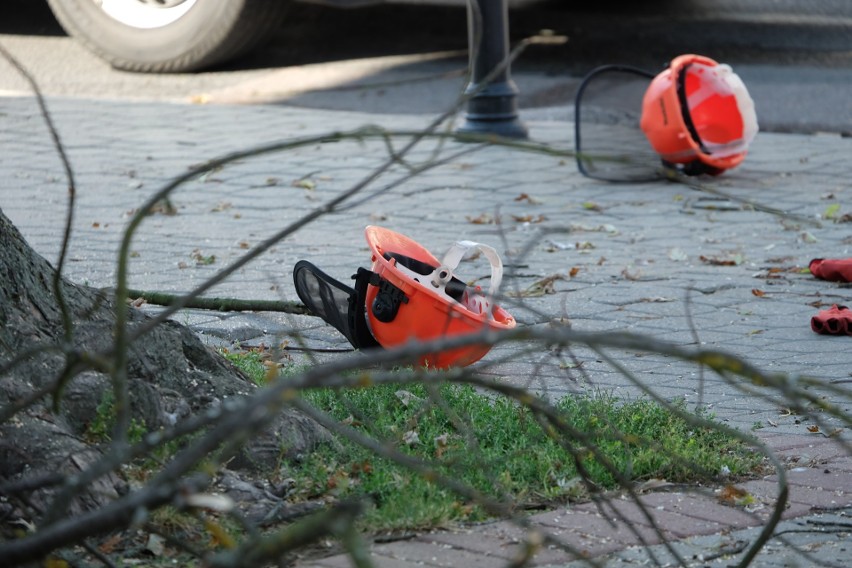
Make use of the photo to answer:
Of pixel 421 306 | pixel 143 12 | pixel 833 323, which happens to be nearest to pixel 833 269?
pixel 833 323

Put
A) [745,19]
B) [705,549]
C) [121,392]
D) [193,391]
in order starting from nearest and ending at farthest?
[121,392] < [705,549] < [193,391] < [745,19]

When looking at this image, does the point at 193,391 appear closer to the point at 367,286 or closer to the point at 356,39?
the point at 367,286

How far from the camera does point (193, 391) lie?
2.95 m

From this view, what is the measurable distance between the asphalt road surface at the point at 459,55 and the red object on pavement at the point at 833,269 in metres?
3.27

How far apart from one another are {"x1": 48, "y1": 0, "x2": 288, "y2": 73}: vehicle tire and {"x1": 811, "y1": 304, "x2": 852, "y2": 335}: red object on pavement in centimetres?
550

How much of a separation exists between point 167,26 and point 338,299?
562cm

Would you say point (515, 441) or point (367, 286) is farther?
point (367, 286)

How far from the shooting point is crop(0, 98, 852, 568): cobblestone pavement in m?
2.69

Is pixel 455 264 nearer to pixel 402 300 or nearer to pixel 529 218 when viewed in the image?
pixel 402 300

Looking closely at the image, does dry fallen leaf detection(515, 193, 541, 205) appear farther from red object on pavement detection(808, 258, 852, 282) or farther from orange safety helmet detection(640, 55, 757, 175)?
red object on pavement detection(808, 258, 852, 282)

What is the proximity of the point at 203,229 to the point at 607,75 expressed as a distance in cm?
381

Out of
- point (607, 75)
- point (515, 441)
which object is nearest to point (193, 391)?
point (515, 441)

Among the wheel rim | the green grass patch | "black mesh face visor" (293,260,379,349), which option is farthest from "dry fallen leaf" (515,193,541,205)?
the wheel rim

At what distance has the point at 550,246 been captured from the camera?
18.7 ft
